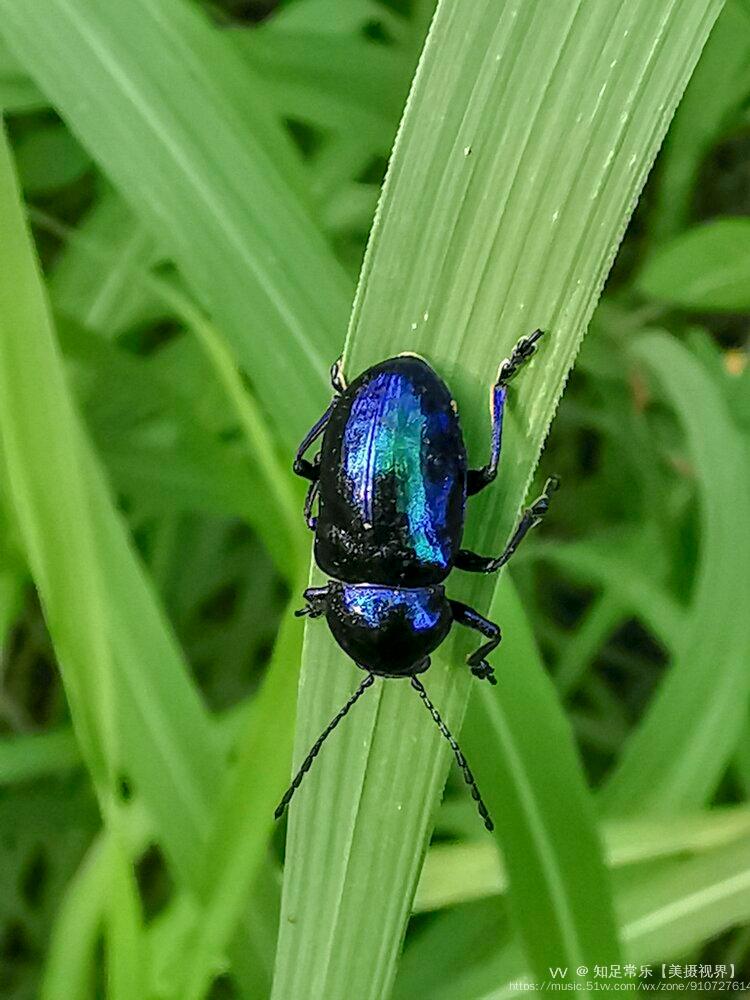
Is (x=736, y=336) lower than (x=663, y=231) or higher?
lower

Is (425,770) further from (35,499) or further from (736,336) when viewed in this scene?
(736,336)

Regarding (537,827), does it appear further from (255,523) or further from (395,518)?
(255,523)

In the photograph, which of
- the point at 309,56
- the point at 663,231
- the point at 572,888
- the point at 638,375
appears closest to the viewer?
the point at 572,888

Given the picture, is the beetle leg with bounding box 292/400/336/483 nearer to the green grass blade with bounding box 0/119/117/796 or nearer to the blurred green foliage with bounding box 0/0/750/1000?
the blurred green foliage with bounding box 0/0/750/1000

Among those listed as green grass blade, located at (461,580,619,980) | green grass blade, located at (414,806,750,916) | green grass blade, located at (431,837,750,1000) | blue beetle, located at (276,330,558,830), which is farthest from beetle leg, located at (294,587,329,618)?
green grass blade, located at (431,837,750,1000)

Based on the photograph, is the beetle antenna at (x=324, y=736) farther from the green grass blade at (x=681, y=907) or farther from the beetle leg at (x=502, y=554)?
the green grass blade at (x=681, y=907)

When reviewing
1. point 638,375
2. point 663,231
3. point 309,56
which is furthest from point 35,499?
point 663,231
